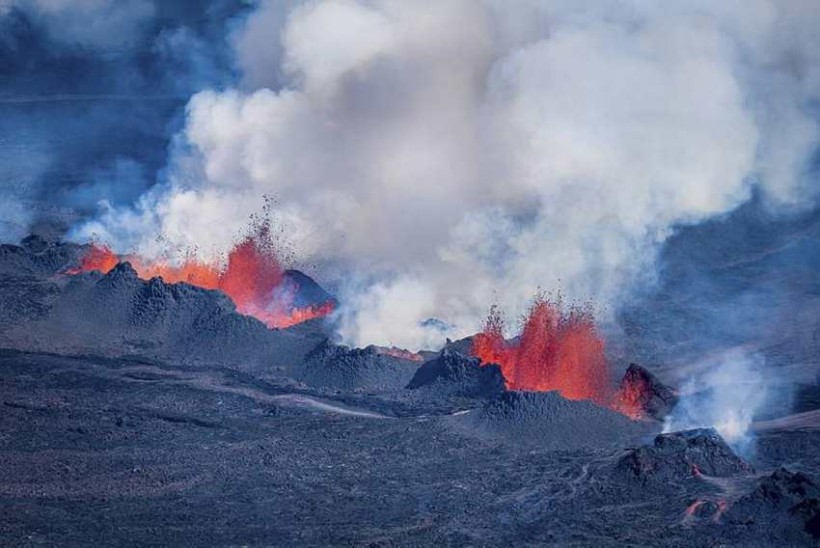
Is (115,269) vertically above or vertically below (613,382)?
above

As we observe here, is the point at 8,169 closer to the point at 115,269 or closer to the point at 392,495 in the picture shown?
the point at 115,269

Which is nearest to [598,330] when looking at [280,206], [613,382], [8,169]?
[613,382]

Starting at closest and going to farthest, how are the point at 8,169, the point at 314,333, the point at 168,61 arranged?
the point at 314,333 < the point at 8,169 < the point at 168,61

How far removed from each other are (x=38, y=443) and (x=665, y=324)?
73.5 ft

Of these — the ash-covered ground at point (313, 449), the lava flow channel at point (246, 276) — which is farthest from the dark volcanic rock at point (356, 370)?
the lava flow channel at point (246, 276)

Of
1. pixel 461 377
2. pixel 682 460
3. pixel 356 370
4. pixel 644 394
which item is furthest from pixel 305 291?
pixel 682 460

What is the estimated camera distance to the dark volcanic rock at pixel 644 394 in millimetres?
30812

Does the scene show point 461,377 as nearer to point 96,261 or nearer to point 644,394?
point 644,394

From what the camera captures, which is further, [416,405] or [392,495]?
[416,405]

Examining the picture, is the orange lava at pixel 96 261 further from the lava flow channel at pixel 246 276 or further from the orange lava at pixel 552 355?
the orange lava at pixel 552 355

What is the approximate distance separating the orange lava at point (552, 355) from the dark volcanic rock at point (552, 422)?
177cm

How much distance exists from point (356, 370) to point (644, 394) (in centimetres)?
801

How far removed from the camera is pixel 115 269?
37.8 m

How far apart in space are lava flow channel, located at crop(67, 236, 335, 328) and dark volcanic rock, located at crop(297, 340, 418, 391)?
5.80m
